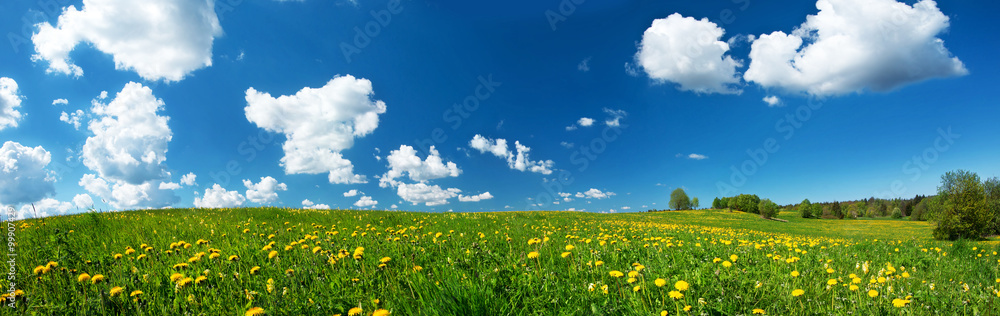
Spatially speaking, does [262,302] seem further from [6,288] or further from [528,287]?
[6,288]

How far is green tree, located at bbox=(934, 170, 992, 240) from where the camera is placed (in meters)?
36.7

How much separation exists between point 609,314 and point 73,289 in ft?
15.8

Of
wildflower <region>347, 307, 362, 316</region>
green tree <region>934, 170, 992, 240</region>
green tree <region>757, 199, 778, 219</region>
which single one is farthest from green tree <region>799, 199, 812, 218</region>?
wildflower <region>347, 307, 362, 316</region>

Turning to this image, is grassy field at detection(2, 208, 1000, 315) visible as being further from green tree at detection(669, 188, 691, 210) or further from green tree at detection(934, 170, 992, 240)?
green tree at detection(669, 188, 691, 210)

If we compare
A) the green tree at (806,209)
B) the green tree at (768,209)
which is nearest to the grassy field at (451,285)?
Result: the green tree at (768,209)

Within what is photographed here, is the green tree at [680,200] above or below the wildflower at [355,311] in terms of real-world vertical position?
above

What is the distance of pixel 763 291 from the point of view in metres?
3.25

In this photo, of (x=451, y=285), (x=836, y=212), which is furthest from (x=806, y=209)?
(x=451, y=285)

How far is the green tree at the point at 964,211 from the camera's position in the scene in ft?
120

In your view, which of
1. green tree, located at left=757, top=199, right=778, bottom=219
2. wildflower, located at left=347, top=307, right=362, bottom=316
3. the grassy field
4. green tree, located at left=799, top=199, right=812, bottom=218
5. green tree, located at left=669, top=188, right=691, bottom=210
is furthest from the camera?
green tree, located at left=669, top=188, right=691, bottom=210

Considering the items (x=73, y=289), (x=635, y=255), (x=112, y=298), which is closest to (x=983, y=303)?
(x=635, y=255)

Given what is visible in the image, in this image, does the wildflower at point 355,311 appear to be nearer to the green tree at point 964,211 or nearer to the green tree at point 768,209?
the green tree at point 964,211

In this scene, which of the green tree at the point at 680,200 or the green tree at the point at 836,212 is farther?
the green tree at the point at 836,212

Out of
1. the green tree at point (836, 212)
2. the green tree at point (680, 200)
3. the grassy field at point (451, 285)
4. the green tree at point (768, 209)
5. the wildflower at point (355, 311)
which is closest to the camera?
the wildflower at point (355, 311)
